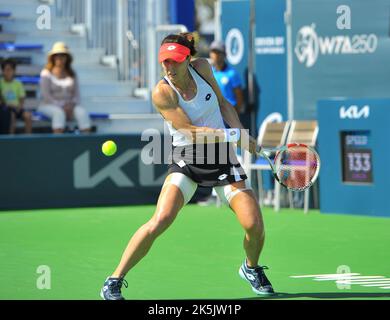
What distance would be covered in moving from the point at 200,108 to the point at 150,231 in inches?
41.8

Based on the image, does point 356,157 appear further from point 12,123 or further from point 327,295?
point 327,295

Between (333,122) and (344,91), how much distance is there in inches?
27.2

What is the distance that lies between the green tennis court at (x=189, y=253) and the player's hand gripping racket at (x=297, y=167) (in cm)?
88

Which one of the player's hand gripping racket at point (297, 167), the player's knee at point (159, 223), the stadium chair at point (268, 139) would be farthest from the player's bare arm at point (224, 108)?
the stadium chair at point (268, 139)

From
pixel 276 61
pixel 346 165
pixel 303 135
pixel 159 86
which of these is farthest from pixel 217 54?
pixel 159 86

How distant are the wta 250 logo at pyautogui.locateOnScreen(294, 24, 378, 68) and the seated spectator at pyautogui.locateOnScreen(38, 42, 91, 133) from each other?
395cm

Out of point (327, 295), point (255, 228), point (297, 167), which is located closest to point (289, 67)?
point (297, 167)

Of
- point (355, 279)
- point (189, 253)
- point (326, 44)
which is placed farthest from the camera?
point (326, 44)

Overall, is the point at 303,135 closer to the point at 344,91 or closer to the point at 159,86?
the point at 344,91

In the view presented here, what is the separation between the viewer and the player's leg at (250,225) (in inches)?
319

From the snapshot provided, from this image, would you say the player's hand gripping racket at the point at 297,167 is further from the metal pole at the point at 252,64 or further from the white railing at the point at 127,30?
the white railing at the point at 127,30

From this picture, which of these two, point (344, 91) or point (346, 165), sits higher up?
point (344, 91)

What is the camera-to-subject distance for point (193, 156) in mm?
8242
